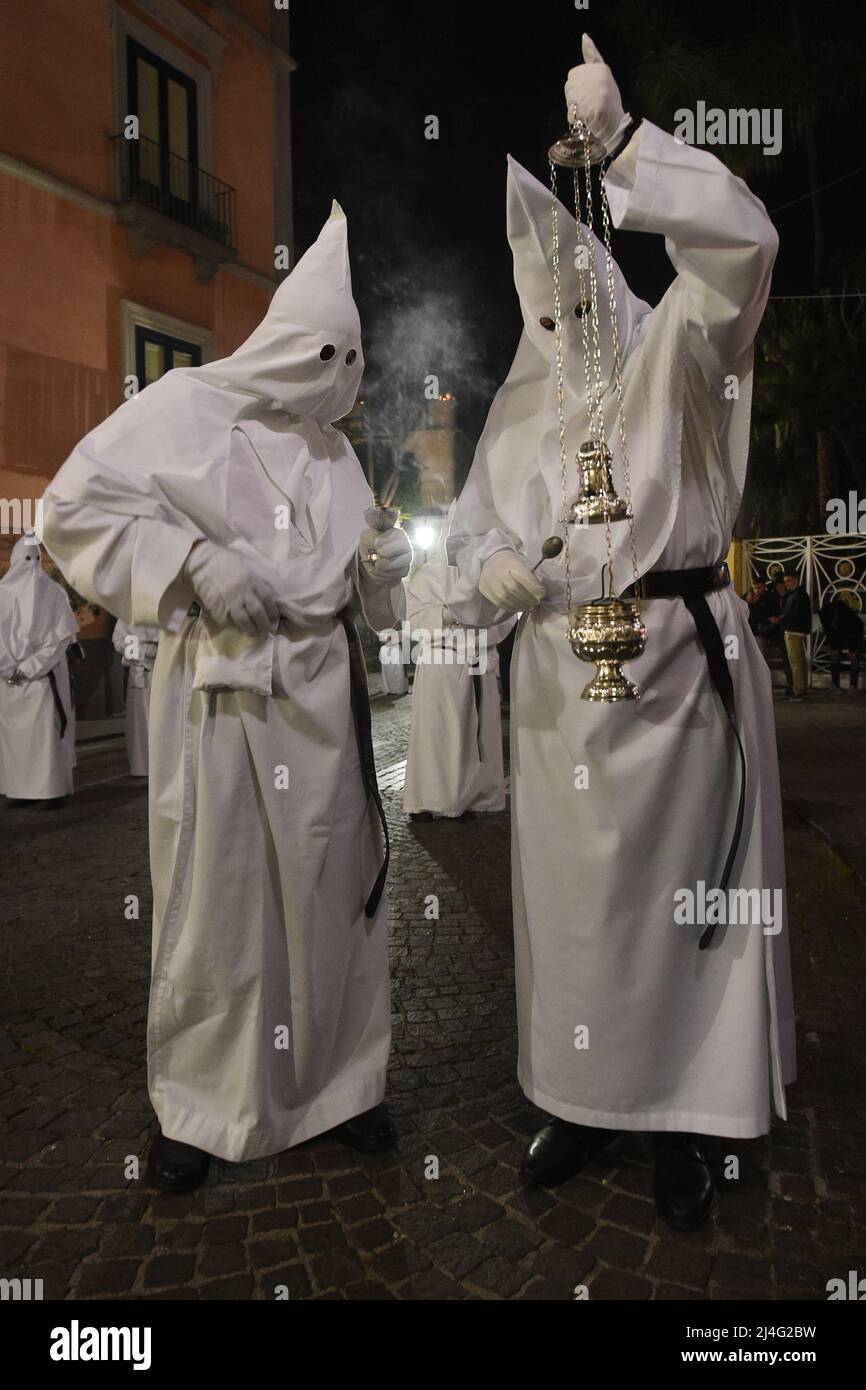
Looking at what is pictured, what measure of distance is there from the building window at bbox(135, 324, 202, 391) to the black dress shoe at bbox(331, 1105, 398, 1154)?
1427cm

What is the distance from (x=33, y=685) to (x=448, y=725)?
4031 millimetres

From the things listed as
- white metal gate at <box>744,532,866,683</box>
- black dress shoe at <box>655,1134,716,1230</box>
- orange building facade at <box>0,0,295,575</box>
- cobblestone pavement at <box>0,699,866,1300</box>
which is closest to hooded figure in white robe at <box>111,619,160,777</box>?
orange building facade at <box>0,0,295,575</box>

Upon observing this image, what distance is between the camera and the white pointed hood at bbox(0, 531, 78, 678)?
27.9 feet

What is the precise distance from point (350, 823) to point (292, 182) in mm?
18705

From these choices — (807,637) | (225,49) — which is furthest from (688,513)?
(225,49)

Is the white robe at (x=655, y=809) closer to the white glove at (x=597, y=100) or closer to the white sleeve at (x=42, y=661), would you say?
the white glove at (x=597, y=100)

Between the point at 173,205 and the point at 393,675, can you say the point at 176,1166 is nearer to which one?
the point at 173,205

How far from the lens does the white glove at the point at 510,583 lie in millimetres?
2480

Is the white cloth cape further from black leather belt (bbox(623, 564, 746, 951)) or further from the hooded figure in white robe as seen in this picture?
black leather belt (bbox(623, 564, 746, 951))

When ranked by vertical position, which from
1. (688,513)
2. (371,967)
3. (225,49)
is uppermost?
(225,49)

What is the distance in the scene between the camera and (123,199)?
14773 mm
